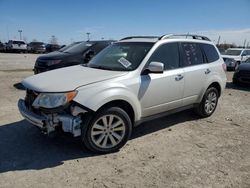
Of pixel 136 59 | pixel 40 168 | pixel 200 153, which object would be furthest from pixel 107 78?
pixel 200 153

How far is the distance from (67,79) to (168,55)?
1.96 meters

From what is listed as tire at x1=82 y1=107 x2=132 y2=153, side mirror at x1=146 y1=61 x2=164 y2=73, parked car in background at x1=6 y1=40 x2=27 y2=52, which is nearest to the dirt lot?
tire at x1=82 y1=107 x2=132 y2=153

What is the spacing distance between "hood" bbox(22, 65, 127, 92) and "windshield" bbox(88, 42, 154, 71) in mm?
245

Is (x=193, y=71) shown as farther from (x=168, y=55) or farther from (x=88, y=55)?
(x=88, y=55)

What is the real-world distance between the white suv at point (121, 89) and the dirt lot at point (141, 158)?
0.40m

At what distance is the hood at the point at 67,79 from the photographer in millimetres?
3740

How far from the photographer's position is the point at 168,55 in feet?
15.9

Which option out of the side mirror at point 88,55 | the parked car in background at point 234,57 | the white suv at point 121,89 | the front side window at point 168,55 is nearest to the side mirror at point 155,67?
the white suv at point 121,89

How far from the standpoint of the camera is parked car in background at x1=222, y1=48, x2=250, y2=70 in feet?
54.6

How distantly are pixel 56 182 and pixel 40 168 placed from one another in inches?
18.0

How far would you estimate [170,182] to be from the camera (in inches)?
129

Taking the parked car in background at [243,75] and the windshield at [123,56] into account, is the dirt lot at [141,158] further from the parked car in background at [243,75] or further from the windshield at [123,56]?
the parked car in background at [243,75]

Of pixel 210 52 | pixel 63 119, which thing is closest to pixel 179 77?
pixel 210 52

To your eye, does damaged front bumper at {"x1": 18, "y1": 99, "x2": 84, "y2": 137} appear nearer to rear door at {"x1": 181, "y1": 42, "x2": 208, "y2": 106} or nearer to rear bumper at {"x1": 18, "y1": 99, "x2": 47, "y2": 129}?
rear bumper at {"x1": 18, "y1": 99, "x2": 47, "y2": 129}
